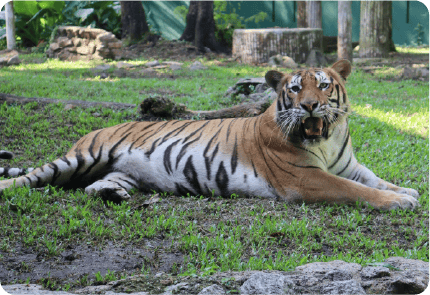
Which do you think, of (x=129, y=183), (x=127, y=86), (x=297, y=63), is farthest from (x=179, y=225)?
(x=297, y=63)

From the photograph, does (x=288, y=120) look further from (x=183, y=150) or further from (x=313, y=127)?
(x=183, y=150)

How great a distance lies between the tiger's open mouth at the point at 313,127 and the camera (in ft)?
13.2

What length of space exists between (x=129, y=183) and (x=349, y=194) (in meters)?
2.12

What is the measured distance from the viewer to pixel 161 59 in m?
14.6

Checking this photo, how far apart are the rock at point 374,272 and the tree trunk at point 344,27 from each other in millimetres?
10870

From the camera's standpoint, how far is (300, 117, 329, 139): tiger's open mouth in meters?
4.01

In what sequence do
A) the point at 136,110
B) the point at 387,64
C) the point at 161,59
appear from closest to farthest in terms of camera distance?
the point at 136,110 → the point at 387,64 → the point at 161,59

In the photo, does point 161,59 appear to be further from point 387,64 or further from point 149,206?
→ point 149,206

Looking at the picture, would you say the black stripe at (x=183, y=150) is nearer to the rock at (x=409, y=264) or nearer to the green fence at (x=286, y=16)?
the rock at (x=409, y=264)

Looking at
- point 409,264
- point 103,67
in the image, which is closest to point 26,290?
point 409,264

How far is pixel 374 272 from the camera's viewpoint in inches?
99.1

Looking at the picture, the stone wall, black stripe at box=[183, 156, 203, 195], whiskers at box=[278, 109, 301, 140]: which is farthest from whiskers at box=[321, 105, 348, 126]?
the stone wall

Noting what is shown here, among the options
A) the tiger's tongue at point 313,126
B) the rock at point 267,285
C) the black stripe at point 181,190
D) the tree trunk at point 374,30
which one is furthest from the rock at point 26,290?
the tree trunk at point 374,30

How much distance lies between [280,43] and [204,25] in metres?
3.37
